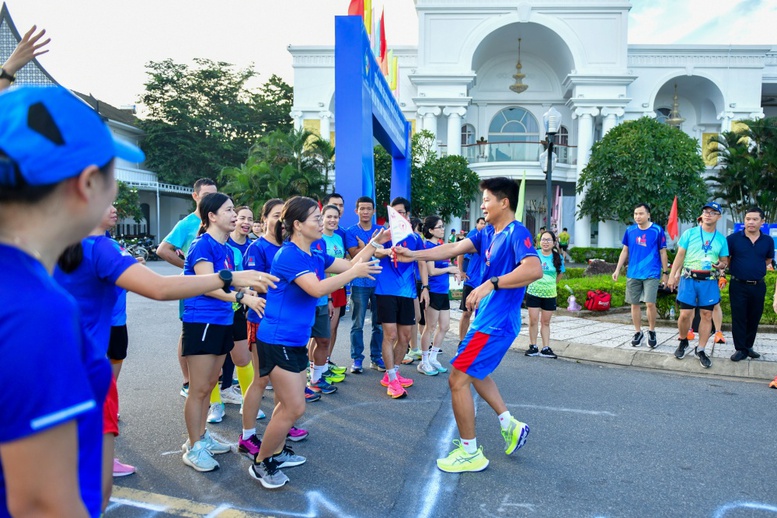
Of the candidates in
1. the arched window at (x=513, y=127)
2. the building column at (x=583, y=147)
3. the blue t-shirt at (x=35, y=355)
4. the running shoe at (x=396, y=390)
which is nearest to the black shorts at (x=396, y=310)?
the running shoe at (x=396, y=390)

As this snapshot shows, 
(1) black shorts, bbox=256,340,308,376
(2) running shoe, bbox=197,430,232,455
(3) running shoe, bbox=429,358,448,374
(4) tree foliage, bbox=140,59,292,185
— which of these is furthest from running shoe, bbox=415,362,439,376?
(4) tree foliage, bbox=140,59,292,185

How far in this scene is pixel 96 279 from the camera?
2723mm

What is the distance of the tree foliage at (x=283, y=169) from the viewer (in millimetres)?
25609

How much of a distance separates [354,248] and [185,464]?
131 inches

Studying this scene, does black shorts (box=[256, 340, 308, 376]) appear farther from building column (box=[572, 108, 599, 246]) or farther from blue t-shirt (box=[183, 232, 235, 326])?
building column (box=[572, 108, 599, 246])

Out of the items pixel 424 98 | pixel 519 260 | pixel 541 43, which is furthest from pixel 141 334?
pixel 541 43

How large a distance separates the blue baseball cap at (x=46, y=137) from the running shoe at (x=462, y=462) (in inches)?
133

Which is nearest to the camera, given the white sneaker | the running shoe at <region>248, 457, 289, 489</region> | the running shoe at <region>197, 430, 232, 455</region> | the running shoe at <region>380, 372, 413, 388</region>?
the running shoe at <region>248, 457, 289, 489</region>

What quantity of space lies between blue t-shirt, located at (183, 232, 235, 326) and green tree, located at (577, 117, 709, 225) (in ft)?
74.7

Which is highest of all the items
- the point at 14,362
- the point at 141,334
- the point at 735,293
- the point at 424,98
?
the point at 424,98

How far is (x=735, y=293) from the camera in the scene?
7.09m

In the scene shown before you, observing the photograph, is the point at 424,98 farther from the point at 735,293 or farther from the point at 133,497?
the point at 133,497

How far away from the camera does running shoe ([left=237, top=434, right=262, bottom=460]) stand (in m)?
4.12

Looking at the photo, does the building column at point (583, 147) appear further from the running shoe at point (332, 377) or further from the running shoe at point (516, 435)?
the running shoe at point (516, 435)
